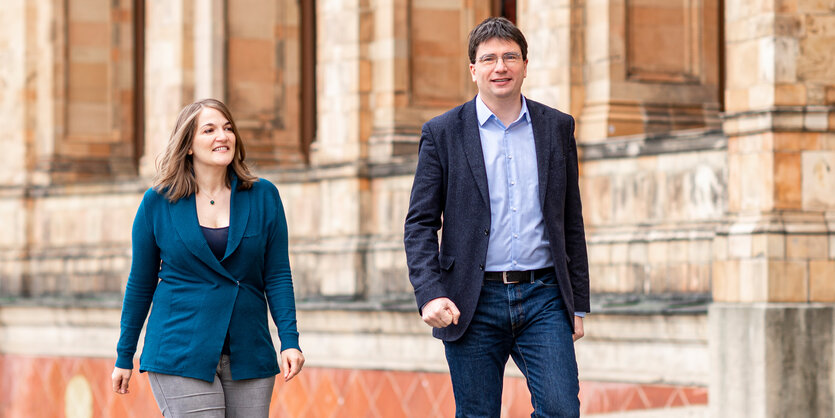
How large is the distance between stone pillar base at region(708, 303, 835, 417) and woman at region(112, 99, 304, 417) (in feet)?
18.5

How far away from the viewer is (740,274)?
11930 millimetres

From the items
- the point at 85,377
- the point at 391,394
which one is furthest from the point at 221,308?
the point at 85,377

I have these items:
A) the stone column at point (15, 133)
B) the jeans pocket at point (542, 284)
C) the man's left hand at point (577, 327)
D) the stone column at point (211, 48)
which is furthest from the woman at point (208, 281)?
the stone column at point (15, 133)

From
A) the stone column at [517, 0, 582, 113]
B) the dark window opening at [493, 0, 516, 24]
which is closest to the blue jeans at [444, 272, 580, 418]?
the stone column at [517, 0, 582, 113]

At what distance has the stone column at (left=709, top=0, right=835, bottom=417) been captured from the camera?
455 inches

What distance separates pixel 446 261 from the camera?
6.52m

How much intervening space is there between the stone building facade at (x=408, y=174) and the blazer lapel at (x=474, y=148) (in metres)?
5.44

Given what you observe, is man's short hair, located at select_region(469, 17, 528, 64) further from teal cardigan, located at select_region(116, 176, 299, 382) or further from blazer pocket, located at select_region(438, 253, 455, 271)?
teal cardigan, located at select_region(116, 176, 299, 382)

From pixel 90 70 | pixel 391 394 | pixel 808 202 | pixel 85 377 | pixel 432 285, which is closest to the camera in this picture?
pixel 432 285

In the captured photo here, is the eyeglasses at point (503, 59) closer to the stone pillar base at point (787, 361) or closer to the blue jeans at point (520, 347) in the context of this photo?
the blue jeans at point (520, 347)

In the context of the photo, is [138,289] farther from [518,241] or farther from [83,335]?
[83,335]

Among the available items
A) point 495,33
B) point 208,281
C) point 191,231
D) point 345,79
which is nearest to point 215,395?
point 208,281

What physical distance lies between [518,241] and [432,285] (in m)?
0.36

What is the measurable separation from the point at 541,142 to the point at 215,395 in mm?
1509
